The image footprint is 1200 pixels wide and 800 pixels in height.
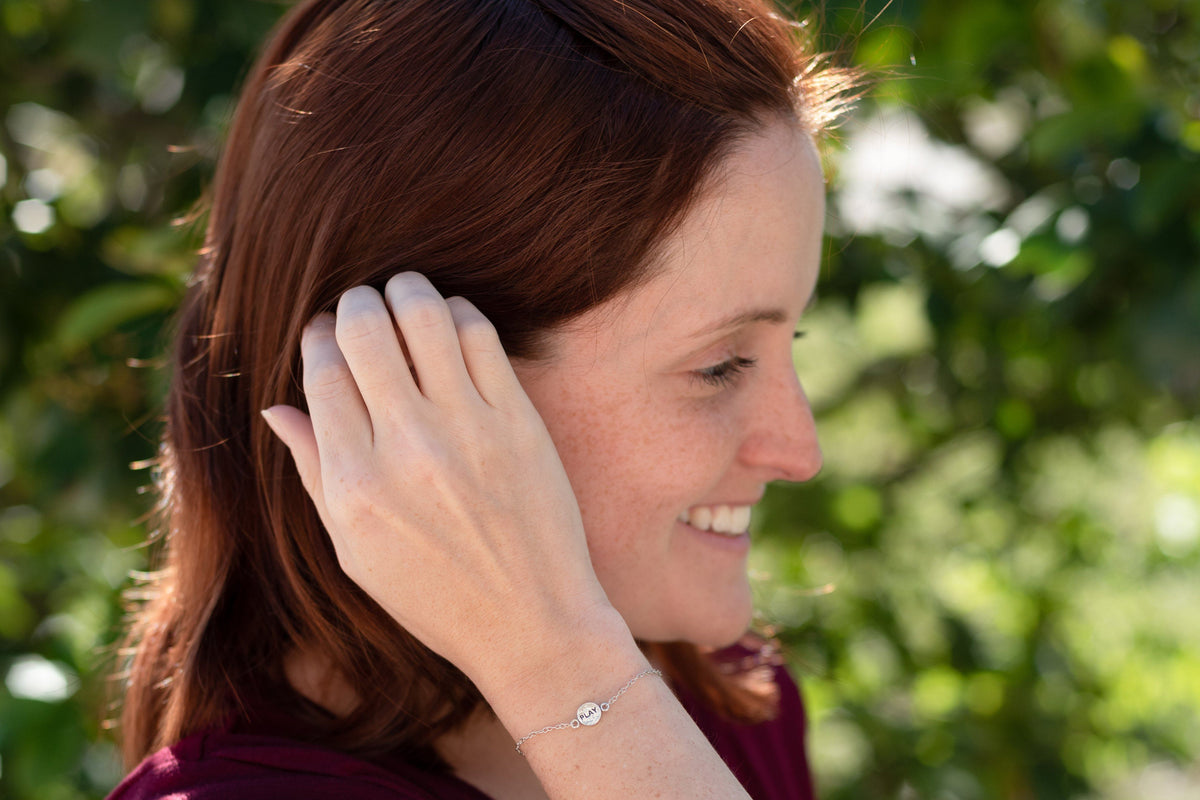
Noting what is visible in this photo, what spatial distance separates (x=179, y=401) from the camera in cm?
148

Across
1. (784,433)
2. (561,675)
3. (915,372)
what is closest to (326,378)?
(561,675)

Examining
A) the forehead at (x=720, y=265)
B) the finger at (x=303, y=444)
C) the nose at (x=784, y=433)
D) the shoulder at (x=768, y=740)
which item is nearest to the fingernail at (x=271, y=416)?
the finger at (x=303, y=444)

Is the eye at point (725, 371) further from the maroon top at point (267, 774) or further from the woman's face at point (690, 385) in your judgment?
the maroon top at point (267, 774)

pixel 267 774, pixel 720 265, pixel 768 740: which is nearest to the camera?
pixel 267 774

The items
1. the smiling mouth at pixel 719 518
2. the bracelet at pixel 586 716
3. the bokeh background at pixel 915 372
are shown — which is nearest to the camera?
the bracelet at pixel 586 716

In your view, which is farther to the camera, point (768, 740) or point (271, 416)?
point (768, 740)

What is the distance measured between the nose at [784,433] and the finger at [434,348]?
457 millimetres

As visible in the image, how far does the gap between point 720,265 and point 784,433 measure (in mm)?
287

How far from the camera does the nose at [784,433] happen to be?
1.45 meters

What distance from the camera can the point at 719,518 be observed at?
1520 mm

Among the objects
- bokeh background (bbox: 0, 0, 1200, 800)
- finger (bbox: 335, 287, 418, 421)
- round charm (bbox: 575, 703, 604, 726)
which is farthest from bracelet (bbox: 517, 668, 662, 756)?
bokeh background (bbox: 0, 0, 1200, 800)

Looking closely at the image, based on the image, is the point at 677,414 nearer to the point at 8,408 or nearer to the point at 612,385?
the point at 612,385

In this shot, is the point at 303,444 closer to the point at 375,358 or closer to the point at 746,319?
the point at 375,358

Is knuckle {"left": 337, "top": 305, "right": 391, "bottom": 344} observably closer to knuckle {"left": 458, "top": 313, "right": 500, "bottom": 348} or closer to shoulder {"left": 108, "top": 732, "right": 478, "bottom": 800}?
knuckle {"left": 458, "top": 313, "right": 500, "bottom": 348}
